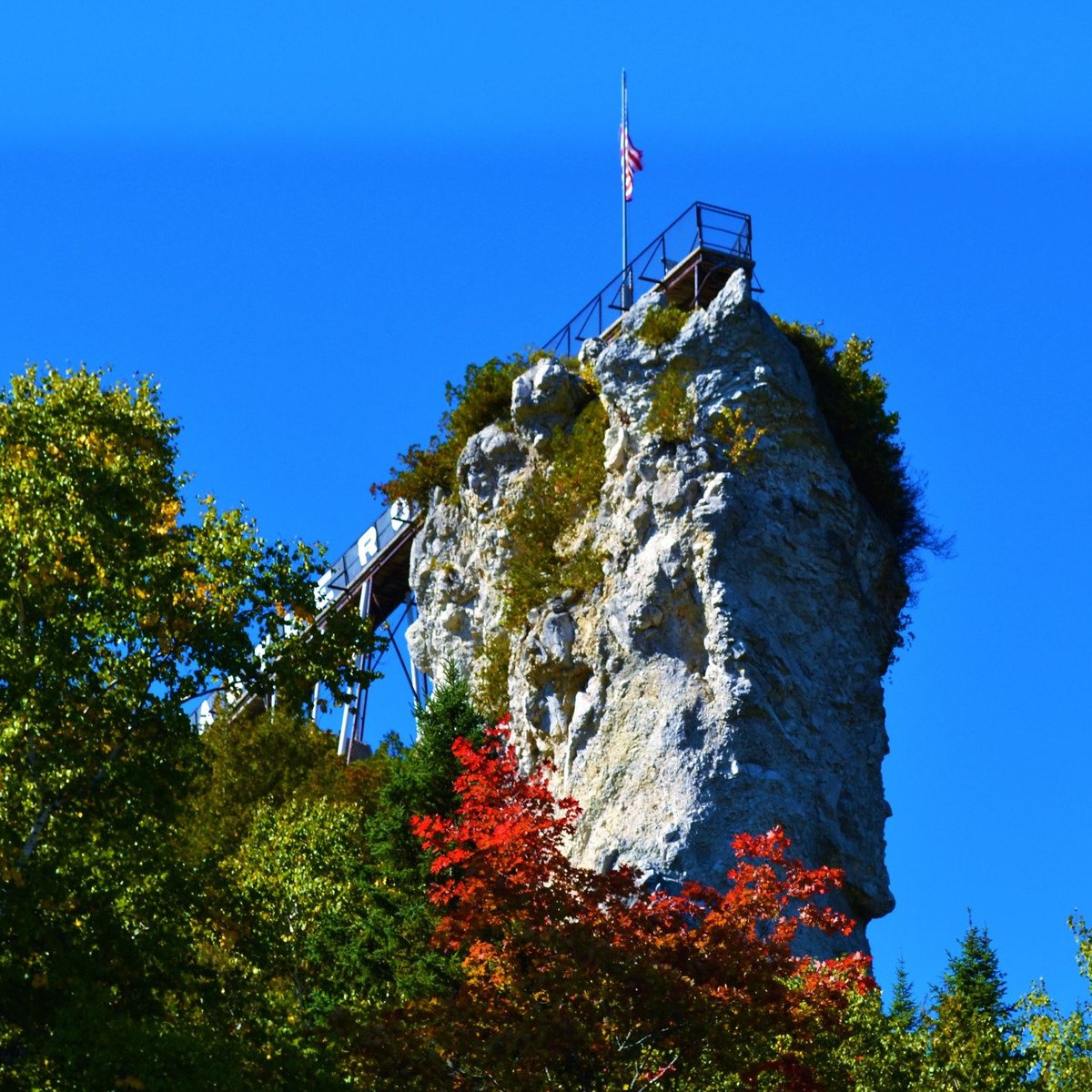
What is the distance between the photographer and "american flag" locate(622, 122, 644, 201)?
41375 mm

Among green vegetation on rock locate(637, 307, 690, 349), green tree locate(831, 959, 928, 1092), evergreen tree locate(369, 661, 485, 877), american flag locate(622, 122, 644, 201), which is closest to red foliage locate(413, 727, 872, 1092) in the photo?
green tree locate(831, 959, 928, 1092)

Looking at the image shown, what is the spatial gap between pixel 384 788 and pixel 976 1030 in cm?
1071

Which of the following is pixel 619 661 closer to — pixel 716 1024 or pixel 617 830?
pixel 617 830

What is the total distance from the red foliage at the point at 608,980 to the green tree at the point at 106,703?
3.09m

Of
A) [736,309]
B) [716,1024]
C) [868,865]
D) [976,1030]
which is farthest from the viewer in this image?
[736,309]

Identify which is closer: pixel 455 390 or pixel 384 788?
pixel 384 788

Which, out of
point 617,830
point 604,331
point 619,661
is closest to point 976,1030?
point 617,830

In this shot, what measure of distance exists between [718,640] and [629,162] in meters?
15.7

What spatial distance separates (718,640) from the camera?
1201 inches

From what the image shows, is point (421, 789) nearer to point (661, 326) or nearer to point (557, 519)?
point (557, 519)

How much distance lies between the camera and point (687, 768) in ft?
97.0

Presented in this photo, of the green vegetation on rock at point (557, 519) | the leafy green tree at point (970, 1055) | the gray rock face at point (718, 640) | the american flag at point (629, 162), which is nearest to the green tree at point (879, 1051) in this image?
the leafy green tree at point (970, 1055)

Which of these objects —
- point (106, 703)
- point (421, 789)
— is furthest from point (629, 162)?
point (106, 703)

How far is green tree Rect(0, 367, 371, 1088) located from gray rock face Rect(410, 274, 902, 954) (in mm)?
9348
